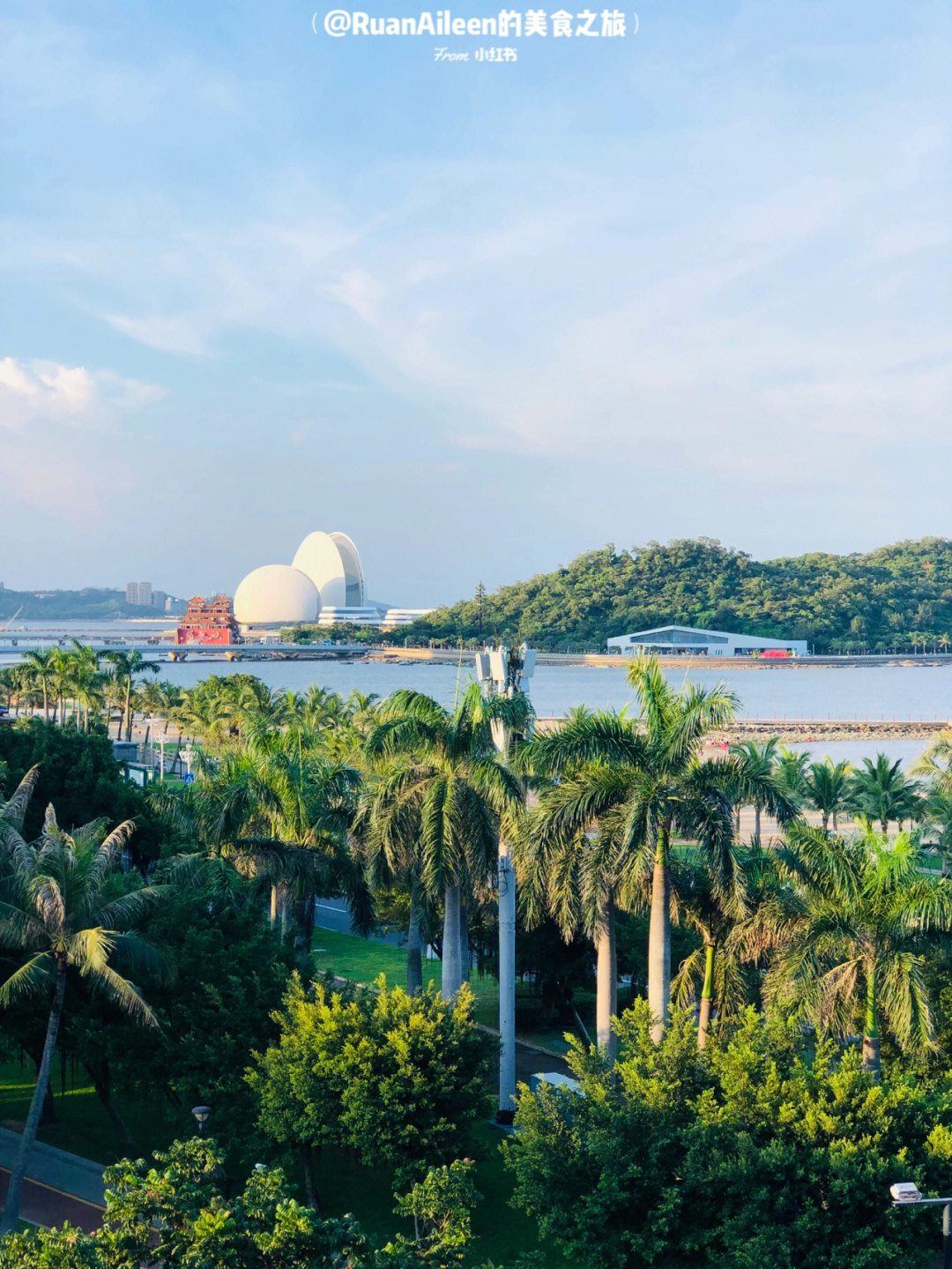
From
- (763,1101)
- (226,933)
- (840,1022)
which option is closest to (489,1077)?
(226,933)

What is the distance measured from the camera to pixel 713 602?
7057 inches

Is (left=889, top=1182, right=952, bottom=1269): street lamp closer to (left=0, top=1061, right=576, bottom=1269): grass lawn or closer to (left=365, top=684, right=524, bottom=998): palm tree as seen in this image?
(left=0, top=1061, right=576, bottom=1269): grass lawn

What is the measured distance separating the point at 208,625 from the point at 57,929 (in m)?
173

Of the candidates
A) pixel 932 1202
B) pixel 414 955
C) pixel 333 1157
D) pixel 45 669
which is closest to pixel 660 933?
pixel 414 955

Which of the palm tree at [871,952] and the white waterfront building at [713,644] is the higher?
the white waterfront building at [713,644]

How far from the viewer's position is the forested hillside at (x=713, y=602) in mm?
172500

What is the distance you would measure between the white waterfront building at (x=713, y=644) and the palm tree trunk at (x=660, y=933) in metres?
152

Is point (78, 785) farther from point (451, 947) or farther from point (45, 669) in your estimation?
point (45, 669)

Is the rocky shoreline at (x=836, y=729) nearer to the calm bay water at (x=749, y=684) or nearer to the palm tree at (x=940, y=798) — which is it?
the calm bay water at (x=749, y=684)

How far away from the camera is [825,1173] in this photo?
11.3 m

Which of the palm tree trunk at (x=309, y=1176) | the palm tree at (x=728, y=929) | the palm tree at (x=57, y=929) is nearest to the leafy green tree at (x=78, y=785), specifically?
the palm tree at (x=57, y=929)

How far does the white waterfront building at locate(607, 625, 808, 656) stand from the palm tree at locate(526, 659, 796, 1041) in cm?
15128

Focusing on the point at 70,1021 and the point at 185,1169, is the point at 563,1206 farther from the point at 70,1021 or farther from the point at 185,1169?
the point at 70,1021

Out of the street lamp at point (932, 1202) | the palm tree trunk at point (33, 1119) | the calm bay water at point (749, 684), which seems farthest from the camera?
the calm bay water at point (749, 684)
